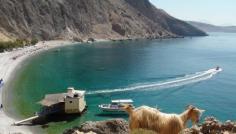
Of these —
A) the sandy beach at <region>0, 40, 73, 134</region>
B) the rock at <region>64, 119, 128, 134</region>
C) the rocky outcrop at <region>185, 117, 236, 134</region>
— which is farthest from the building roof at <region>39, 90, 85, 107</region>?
the rocky outcrop at <region>185, 117, 236, 134</region>


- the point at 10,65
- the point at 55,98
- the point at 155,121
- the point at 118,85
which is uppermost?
the point at 155,121

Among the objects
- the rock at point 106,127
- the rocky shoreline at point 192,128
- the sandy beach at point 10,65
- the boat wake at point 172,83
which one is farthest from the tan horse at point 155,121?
the boat wake at point 172,83

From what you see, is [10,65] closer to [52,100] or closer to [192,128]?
[52,100]

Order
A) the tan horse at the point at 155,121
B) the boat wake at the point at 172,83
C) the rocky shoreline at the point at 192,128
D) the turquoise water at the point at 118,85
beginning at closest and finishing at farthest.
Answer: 1. the tan horse at the point at 155,121
2. the rocky shoreline at the point at 192,128
3. the turquoise water at the point at 118,85
4. the boat wake at the point at 172,83

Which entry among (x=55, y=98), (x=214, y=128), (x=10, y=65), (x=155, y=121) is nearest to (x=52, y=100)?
(x=55, y=98)

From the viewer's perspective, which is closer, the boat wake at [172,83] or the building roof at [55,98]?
the building roof at [55,98]

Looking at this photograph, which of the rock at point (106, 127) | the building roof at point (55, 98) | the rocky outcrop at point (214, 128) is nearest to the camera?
the rocky outcrop at point (214, 128)

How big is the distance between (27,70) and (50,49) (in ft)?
236

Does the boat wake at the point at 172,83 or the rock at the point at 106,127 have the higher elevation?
the rock at the point at 106,127

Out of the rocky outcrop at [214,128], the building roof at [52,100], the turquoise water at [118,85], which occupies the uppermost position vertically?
the rocky outcrop at [214,128]

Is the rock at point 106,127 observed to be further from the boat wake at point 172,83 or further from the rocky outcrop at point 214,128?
the boat wake at point 172,83

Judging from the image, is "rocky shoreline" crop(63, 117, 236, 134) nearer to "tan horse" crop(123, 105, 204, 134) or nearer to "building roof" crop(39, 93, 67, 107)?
"tan horse" crop(123, 105, 204, 134)

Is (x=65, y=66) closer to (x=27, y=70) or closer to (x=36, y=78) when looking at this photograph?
(x=27, y=70)

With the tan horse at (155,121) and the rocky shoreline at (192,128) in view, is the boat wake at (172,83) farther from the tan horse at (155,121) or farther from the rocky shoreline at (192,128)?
the tan horse at (155,121)
